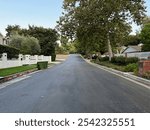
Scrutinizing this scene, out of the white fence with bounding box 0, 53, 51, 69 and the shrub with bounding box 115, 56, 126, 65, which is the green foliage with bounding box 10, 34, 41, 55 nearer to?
the white fence with bounding box 0, 53, 51, 69

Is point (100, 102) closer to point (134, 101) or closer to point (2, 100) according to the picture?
point (134, 101)

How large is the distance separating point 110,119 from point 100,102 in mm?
3930

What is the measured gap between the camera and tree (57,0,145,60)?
50594mm

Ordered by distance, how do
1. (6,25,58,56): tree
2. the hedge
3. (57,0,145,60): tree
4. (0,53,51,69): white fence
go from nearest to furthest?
(0,53,51,69): white fence, the hedge, (57,0,145,60): tree, (6,25,58,56): tree

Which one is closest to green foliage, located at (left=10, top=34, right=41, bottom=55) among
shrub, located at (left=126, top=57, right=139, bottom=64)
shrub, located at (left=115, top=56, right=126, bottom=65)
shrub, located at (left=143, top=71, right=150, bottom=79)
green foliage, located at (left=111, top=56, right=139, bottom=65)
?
green foliage, located at (left=111, top=56, right=139, bottom=65)

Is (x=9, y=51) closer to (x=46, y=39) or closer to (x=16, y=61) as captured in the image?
(x=16, y=61)

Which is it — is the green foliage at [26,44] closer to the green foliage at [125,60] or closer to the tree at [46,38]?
the tree at [46,38]

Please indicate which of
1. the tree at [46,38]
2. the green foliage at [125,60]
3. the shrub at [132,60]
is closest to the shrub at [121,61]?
the green foliage at [125,60]

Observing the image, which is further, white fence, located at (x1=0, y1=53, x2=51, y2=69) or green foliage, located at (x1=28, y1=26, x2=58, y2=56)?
green foliage, located at (x1=28, y1=26, x2=58, y2=56)

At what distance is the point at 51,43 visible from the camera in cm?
8612

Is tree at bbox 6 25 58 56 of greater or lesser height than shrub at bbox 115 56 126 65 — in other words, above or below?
above

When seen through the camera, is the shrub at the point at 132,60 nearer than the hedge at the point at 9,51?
Yes

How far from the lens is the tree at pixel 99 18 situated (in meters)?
50.6

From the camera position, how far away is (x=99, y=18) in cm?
5175
